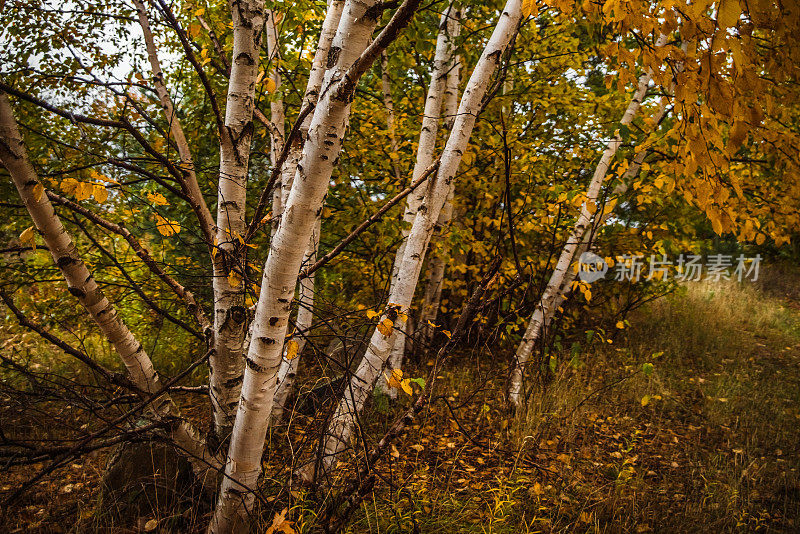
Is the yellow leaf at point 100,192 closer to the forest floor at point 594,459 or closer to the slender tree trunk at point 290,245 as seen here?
the slender tree trunk at point 290,245

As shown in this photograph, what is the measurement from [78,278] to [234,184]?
0.82m

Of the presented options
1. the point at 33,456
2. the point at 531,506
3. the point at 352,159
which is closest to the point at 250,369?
the point at 33,456

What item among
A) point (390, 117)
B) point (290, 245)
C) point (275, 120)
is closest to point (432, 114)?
point (275, 120)

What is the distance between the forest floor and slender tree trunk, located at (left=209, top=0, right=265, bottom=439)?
33.4 inches

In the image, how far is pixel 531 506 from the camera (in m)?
2.72

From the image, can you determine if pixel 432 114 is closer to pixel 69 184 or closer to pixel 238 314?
pixel 238 314

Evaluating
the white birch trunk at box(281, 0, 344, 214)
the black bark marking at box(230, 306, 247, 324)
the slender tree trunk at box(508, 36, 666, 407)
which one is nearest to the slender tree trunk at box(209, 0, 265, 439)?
the black bark marking at box(230, 306, 247, 324)

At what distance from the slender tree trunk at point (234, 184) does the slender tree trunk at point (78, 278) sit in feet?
1.03

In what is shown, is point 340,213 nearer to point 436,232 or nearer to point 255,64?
point 436,232

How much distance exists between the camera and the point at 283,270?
1549 millimetres

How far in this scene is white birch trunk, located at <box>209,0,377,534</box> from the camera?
1.35 meters

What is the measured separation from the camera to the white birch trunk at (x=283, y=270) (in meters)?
1.35

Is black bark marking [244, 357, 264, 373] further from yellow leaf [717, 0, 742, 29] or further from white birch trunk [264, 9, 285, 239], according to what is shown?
yellow leaf [717, 0, 742, 29]

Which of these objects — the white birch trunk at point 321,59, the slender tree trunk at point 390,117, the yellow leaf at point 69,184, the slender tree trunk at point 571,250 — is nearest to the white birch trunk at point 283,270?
the yellow leaf at point 69,184
